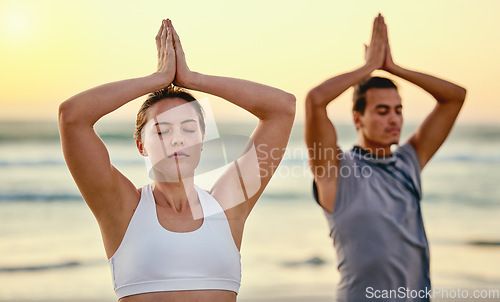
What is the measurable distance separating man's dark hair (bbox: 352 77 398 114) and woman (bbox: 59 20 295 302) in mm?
1327

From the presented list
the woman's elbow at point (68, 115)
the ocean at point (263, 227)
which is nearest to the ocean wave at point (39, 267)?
the ocean at point (263, 227)

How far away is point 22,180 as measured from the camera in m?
12.0

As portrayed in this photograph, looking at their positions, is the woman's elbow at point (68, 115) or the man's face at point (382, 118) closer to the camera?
the woman's elbow at point (68, 115)

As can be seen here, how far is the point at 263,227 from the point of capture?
30.3 ft

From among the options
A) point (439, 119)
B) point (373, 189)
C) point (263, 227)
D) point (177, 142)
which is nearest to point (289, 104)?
point (177, 142)

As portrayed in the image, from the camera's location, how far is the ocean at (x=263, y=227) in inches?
263

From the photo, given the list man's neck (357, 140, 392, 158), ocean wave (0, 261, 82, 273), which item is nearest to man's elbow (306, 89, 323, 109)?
man's neck (357, 140, 392, 158)

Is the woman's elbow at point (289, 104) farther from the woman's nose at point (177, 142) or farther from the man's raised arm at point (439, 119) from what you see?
the man's raised arm at point (439, 119)

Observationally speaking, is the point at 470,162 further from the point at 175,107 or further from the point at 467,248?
the point at 175,107

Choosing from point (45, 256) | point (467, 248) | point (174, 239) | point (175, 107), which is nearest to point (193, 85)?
point (175, 107)

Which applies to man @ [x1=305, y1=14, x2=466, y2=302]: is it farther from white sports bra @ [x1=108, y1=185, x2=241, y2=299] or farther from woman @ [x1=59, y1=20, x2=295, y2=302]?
white sports bra @ [x1=108, y1=185, x2=241, y2=299]

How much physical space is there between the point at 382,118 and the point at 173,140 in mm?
1754

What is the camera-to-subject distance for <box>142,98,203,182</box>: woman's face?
8.79 feet

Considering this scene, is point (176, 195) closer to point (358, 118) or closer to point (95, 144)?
point (95, 144)
